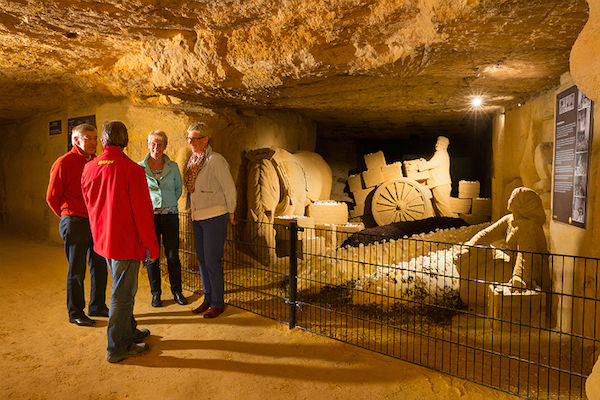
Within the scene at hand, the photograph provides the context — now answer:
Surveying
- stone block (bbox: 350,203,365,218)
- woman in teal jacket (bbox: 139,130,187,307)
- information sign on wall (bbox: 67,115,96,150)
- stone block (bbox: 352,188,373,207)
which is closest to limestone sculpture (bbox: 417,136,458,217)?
stone block (bbox: 352,188,373,207)

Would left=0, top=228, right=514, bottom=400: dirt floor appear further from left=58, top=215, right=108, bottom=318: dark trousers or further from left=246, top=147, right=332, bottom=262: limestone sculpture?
left=246, top=147, right=332, bottom=262: limestone sculpture

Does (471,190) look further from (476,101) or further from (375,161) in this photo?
(476,101)

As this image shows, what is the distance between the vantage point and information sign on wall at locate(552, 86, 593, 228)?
314 cm

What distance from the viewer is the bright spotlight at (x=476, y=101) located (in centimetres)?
497

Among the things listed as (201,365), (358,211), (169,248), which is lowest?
(201,365)

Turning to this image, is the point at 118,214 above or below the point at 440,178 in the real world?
below

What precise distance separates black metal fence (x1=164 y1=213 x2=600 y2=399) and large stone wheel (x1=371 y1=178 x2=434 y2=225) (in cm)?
275

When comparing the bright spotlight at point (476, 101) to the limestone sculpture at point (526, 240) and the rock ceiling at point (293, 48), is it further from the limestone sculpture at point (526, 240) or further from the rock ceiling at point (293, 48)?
the limestone sculpture at point (526, 240)

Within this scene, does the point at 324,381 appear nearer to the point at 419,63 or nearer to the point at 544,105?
the point at 419,63

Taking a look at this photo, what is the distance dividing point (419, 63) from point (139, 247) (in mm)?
2743

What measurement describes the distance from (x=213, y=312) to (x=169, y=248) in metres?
0.79

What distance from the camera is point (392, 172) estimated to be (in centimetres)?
883

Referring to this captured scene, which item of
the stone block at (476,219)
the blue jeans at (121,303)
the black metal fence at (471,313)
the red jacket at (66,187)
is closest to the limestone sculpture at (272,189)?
the black metal fence at (471,313)

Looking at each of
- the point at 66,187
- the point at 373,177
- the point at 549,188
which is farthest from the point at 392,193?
the point at 66,187
